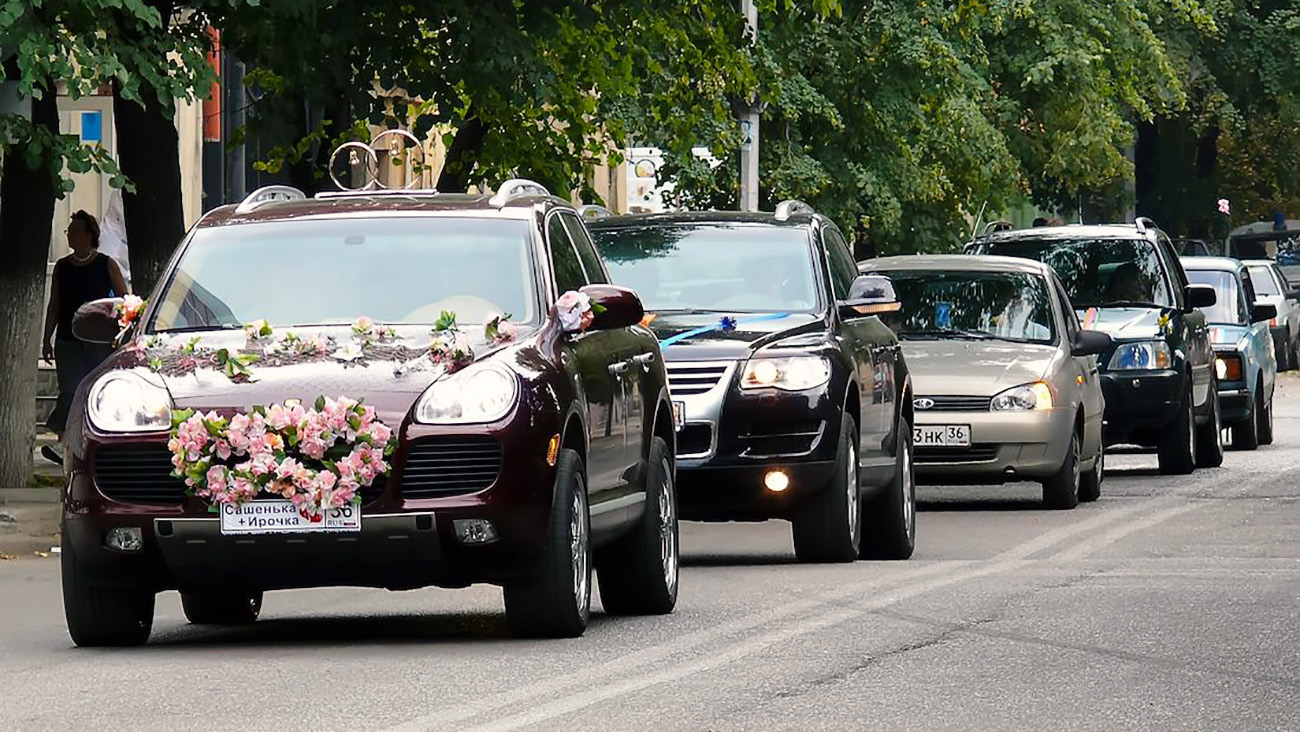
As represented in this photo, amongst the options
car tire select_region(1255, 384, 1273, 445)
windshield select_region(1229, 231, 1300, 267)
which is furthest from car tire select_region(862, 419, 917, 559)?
windshield select_region(1229, 231, 1300, 267)

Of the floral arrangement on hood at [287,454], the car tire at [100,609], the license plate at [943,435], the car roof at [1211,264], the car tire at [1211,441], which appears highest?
the floral arrangement on hood at [287,454]

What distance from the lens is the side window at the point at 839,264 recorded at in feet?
54.9

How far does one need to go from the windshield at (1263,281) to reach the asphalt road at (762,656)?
33.6 meters

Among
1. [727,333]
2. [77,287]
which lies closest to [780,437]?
[727,333]

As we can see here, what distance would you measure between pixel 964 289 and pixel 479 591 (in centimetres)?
724

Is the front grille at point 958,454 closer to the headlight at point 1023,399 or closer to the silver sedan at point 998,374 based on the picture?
the silver sedan at point 998,374

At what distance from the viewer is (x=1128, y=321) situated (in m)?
24.3

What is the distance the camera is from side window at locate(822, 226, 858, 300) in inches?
658

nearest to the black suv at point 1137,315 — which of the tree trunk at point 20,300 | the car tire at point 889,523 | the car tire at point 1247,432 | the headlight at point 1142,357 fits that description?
the headlight at point 1142,357

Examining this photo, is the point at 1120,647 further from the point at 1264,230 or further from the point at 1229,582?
the point at 1264,230

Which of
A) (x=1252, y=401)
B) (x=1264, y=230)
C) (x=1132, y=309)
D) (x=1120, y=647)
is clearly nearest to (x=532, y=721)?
(x=1120, y=647)

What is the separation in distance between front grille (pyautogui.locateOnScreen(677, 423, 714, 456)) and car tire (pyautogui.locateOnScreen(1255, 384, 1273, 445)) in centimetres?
1451

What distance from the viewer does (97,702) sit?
991 cm

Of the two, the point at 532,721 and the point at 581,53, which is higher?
the point at 581,53
